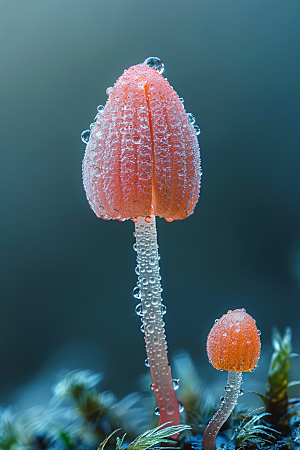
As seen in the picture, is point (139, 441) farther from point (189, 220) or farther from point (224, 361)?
point (189, 220)

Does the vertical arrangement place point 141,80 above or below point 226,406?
above

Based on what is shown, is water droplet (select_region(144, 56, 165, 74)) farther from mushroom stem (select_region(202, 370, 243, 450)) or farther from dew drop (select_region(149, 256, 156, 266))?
mushroom stem (select_region(202, 370, 243, 450))

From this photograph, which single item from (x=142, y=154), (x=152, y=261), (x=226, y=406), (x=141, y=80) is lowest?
(x=226, y=406)

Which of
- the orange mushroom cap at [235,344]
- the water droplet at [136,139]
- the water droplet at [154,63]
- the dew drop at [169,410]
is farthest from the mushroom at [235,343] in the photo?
the water droplet at [154,63]

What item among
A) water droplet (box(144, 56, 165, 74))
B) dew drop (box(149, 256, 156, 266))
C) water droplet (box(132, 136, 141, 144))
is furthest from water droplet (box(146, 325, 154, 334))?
water droplet (box(144, 56, 165, 74))

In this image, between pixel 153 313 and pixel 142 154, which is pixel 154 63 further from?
Result: pixel 153 313

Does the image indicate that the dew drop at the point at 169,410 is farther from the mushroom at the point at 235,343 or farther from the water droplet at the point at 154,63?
the water droplet at the point at 154,63

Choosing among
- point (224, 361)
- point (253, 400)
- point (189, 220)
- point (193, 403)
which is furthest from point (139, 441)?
point (189, 220)

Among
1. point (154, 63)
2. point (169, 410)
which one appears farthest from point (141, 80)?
point (169, 410)
